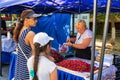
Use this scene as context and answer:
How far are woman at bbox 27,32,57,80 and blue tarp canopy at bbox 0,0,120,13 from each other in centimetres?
213

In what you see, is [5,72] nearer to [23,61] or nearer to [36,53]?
Answer: [23,61]

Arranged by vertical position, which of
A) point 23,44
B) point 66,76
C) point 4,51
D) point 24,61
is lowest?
point 4,51

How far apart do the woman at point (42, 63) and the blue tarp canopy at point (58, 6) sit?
2.13m

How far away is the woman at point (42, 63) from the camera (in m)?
2.50

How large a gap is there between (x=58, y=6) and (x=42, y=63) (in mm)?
5350

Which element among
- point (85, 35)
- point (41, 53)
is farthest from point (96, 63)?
point (41, 53)

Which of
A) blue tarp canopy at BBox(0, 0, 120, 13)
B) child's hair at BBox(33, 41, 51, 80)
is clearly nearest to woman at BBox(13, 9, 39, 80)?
child's hair at BBox(33, 41, 51, 80)

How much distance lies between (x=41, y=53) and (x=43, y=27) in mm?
6824

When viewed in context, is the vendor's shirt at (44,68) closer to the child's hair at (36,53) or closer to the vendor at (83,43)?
the child's hair at (36,53)

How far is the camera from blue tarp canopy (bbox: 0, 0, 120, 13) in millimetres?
5319

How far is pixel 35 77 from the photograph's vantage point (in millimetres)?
2561

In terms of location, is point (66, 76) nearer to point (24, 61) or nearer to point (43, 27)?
point (24, 61)

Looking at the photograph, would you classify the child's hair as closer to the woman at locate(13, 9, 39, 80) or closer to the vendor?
the woman at locate(13, 9, 39, 80)

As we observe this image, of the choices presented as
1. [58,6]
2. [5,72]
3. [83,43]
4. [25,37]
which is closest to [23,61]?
[25,37]
